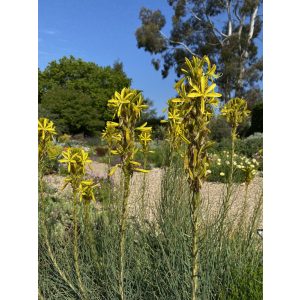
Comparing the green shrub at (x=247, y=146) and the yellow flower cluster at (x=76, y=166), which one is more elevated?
the green shrub at (x=247, y=146)

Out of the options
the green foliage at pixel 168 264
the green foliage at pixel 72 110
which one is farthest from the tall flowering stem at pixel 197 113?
the green foliage at pixel 72 110

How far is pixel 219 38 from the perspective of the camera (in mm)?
8328

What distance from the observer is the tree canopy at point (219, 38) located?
5562 mm

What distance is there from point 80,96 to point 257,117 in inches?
103

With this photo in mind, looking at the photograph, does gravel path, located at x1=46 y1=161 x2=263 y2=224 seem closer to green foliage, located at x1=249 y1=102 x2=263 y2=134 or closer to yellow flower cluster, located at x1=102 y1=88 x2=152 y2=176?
yellow flower cluster, located at x1=102 y1=88 x2=152 y2=176

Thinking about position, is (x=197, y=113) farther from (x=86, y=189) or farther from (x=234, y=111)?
(x=234, y=111)

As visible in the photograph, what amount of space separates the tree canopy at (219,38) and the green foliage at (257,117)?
12.2 inches

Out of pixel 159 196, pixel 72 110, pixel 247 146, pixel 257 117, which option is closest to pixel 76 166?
pixel 159 196

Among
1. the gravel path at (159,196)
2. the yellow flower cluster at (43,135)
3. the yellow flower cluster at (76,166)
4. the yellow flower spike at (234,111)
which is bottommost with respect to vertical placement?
the gravel path at (159,196)

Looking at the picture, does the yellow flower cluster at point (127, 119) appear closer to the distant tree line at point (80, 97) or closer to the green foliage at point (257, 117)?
the distant tree line at point (80, 97)
